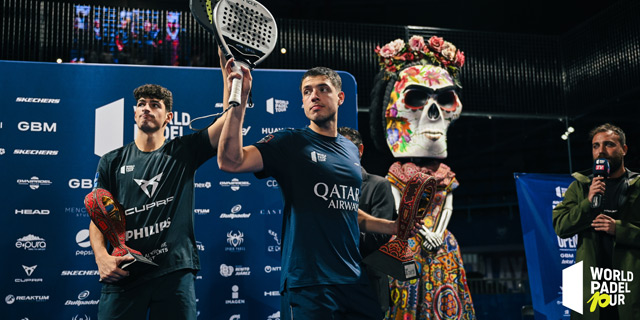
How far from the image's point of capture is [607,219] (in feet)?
14.1

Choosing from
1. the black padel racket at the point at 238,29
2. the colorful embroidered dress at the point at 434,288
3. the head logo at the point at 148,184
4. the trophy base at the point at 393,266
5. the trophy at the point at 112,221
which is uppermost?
the black padel racket at the point at 238,29

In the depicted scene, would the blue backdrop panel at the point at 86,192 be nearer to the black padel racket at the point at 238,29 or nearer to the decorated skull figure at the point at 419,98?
the decorated skull figure at the point at 419,98

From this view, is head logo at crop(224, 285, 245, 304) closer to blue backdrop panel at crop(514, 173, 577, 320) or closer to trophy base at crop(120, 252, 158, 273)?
trophy base at crop(120, 252, 158, 273)

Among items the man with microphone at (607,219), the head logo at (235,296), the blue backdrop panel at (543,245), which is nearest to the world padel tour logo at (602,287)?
the man with microphone at (607,219)

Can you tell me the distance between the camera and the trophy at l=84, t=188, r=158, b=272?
3109 millimetres

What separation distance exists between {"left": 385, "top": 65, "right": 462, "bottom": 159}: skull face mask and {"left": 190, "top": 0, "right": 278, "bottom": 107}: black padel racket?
2.78m

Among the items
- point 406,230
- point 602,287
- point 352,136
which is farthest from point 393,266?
point 602,287

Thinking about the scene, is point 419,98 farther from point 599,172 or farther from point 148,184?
point 148,184

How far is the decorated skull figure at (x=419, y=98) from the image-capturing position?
528cm

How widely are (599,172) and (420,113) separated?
153cm

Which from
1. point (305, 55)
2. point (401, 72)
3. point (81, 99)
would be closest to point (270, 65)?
point (305, 55)

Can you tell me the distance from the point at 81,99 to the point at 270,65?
2.79m

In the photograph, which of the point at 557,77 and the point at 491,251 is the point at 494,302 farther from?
the point at 491,251

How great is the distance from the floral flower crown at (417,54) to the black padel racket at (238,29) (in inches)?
117
